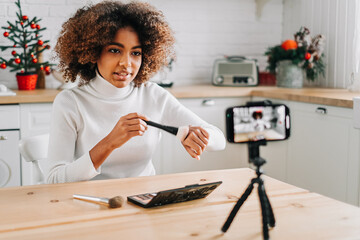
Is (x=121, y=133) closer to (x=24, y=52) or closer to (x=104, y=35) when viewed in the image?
(x=104, y=35)

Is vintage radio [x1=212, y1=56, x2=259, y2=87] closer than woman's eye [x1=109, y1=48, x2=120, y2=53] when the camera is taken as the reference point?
No

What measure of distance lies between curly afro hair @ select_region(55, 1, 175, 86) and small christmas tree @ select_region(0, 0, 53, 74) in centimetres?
129

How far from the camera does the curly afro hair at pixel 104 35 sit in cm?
164

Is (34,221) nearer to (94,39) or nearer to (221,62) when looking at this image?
(94,39)

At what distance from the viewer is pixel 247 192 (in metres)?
0.91

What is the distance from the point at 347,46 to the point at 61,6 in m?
2.10

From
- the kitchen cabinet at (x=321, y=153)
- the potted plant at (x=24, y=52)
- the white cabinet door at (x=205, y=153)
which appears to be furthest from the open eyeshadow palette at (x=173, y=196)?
the potted plant at (x=24, y=52)

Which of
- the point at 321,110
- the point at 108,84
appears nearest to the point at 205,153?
the point at 321,110

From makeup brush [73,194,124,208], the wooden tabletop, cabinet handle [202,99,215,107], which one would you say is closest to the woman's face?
the wooden tabletop

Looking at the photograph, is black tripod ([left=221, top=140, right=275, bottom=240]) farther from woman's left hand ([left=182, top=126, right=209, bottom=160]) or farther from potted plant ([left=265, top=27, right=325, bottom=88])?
potted plant ([left=265, top=27, right=325, bottom=88])

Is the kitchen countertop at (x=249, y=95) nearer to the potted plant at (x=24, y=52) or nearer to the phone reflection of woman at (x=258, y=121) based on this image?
the potted plant at (x=24, y=52)

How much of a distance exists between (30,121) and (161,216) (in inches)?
78.1

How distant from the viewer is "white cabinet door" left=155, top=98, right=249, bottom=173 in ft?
10.2

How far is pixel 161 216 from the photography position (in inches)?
39.2
